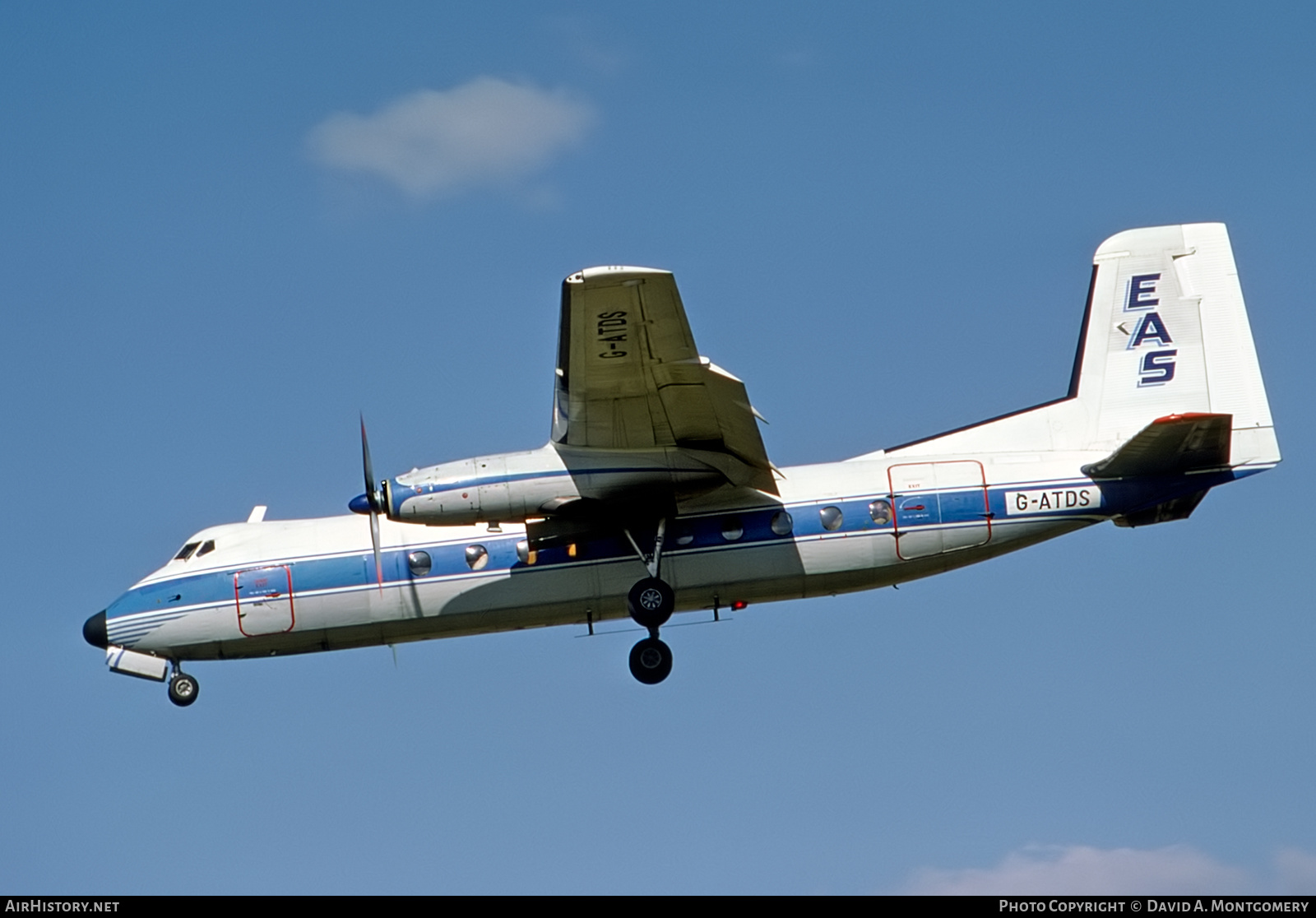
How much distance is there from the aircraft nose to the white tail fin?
1169cm

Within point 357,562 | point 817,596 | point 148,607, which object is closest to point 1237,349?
point 817,596

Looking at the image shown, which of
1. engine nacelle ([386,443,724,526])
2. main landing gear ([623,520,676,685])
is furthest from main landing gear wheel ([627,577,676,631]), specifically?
engine nacelle ([386,443,724,526])

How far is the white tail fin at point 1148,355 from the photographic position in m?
23.9

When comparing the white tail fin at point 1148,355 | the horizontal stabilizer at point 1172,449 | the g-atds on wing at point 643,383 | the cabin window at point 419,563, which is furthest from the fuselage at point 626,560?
the g-atds on wing at point 643,383

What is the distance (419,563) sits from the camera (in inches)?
907

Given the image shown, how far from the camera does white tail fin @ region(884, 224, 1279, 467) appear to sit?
2394cm

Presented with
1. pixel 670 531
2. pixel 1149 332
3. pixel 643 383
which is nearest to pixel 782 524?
pixel 670 531

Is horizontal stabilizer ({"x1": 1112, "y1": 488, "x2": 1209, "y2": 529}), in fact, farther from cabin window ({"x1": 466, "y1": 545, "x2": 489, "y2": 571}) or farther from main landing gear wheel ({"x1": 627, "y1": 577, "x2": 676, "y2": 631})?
cabin window ({"x1": 466, "y1": 545, "x2": 489, "y2": 571})

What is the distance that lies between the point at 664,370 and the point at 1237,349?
9418 millimetres

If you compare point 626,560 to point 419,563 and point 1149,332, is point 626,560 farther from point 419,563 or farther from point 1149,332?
point 1149,332
